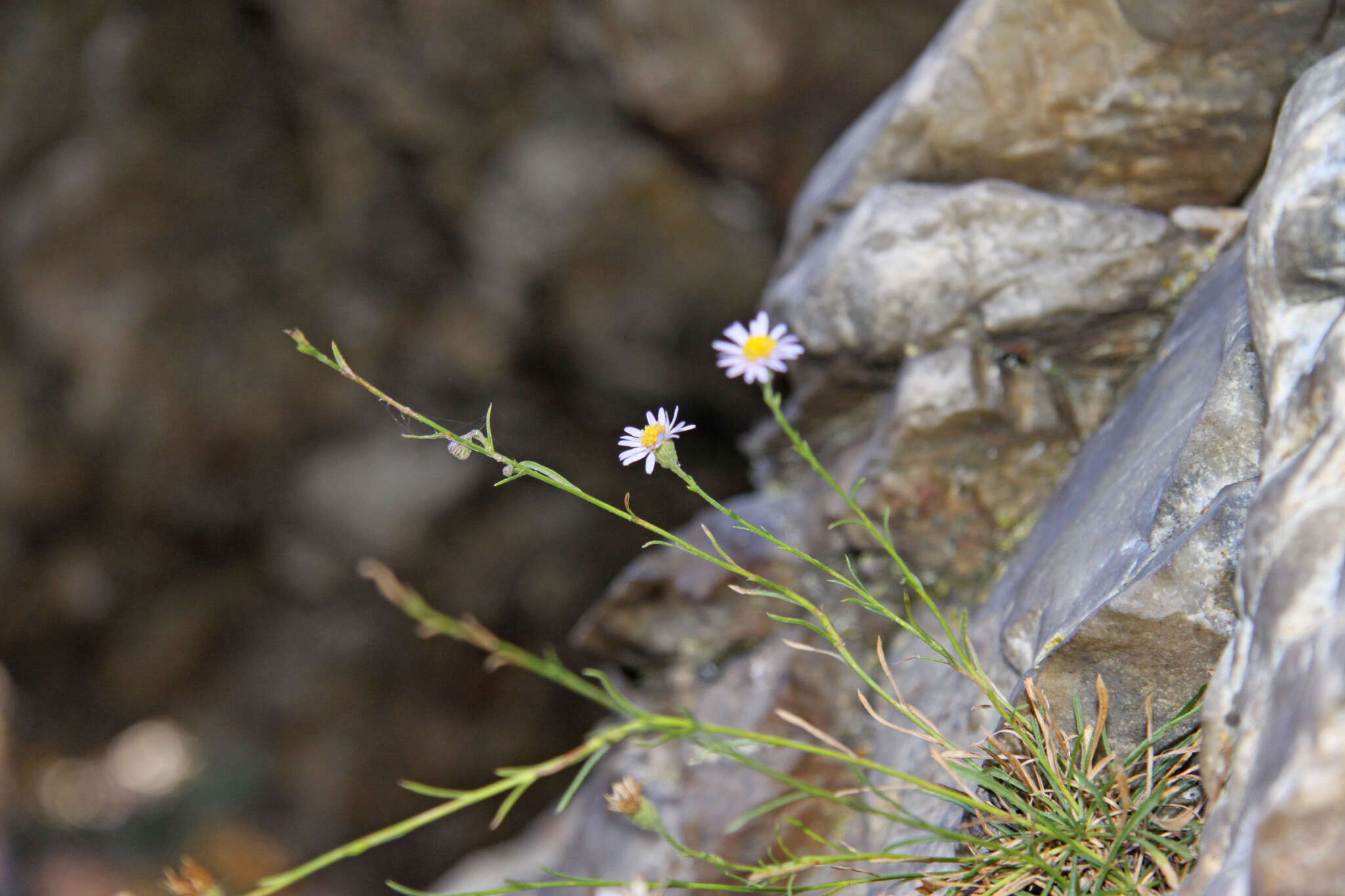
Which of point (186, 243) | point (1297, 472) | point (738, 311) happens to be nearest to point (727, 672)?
point (1297, 472)

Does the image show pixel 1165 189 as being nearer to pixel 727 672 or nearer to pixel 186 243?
pixel 727 672

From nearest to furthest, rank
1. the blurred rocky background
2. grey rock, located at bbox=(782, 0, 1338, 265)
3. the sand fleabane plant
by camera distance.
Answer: the sand fleabane plant, grey rock, located at bbox=(782, 0, 1338, 265), the blurred rocky background

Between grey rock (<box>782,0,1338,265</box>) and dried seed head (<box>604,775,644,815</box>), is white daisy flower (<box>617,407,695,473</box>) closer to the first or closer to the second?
dried seed head (<box>604,775,644,815</box>)

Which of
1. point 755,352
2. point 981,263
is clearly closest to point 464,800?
point 755,352

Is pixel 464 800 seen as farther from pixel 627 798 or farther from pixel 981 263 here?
pixel 981 263

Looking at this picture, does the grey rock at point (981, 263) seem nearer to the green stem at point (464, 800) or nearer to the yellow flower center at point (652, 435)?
the yellow flower center at point (652, 435)

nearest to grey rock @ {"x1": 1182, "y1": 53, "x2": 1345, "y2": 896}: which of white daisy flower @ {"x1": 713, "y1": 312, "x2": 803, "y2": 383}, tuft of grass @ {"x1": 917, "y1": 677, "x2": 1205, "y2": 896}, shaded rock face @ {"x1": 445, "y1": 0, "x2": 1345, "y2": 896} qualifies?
shaded rock face @ {"x1": 445, "y1": 0, "x2": 1345, "y2": 896}
